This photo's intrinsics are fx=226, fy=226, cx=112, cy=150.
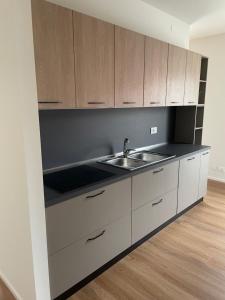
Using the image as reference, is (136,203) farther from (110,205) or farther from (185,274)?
(185,274)

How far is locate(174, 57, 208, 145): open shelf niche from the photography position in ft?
11.1

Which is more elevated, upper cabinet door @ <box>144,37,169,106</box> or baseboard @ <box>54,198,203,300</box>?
upper cabinet door @ <box>144,37,169,106</box>

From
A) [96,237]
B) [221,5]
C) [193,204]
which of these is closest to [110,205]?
[96,237]

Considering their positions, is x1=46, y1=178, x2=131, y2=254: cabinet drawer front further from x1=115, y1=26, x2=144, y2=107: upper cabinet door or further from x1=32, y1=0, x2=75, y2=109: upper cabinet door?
x1=115, y1=26, x2=144, y2=107: upper cabinet door

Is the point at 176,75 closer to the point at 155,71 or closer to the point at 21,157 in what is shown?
the point at 155,71

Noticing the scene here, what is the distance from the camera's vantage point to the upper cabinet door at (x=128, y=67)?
2.11m

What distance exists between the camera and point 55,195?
156 cm

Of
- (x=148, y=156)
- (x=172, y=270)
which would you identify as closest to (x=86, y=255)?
(x=172, y=270)

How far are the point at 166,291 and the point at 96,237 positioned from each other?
71 centimetres

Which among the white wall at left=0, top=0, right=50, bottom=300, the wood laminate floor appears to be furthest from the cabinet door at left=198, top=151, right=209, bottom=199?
the white wall at left=0, top=0, right=50, bottom=300

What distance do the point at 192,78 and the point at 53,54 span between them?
A: 7.22ft

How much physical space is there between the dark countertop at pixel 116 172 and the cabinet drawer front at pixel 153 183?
70 mm

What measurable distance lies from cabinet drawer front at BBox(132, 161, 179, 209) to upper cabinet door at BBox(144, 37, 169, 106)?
766 millimetres

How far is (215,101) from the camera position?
418cm
